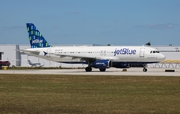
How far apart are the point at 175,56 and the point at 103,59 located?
151ft

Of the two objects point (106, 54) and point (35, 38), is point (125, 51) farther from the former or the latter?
point (35, 38)

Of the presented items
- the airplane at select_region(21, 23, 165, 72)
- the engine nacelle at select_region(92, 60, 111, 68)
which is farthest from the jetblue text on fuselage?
the engine nacelle at select_region(92, 60, 111, 68)

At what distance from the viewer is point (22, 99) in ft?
75.0

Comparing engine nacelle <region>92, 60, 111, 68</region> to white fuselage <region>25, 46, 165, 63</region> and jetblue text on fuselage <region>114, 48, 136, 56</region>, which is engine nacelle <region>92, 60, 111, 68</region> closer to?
white fuselage <region>25, 46, 165, 63</region>

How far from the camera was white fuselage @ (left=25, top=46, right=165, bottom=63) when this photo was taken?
202 ft

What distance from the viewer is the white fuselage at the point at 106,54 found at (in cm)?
6150

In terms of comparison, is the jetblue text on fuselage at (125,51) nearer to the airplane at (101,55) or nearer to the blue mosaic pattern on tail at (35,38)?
the airplane at (101,55)


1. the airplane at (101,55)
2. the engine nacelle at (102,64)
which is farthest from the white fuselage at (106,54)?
the engine nacelle at (102,64)

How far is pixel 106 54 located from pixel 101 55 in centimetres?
102

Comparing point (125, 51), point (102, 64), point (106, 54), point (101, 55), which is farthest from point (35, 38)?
Result: point (125, 51)

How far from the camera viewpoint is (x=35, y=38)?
72.4 metres

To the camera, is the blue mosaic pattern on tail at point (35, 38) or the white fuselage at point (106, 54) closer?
the white fuselage at point (106, 54)

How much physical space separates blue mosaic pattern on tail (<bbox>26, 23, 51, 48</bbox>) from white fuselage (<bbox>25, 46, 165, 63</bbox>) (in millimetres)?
1861

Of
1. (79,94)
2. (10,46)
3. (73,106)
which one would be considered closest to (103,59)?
(79,94)
